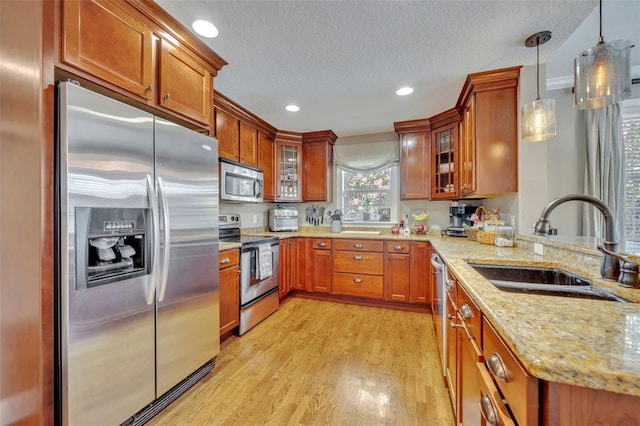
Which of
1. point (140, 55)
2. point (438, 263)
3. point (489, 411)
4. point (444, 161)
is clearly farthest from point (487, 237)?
point (140, 55)

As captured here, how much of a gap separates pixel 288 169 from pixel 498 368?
3.59 meters

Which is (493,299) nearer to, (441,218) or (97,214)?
(97,214)

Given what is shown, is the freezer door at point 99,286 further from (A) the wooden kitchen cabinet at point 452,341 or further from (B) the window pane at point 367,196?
(B) the window pane at point 367,196

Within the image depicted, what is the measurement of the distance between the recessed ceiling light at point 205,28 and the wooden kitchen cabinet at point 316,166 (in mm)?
2273

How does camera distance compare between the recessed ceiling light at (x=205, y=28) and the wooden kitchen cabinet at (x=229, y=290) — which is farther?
the wooden kitchen cabinet at (x=229, y=290)

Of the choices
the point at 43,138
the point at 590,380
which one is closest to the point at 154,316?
the point at 43,138

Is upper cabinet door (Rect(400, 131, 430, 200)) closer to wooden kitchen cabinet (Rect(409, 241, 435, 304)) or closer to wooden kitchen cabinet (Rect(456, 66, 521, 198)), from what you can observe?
wooden kitchen cabinet (Rect(409, 241, 435, 304))

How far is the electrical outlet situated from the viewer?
1837mm

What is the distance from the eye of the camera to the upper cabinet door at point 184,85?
1682mm

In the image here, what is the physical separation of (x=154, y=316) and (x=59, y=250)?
0.59 meters

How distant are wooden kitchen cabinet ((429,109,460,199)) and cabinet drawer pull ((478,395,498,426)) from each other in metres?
2.62

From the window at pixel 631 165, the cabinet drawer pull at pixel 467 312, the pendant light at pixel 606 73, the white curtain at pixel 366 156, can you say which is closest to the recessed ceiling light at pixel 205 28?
the pendant light at pixel 606 73

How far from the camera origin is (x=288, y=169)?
4027mm

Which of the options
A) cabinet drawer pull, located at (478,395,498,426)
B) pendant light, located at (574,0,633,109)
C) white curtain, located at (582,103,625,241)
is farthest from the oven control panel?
white curtain, located at (582,103,625,241)
